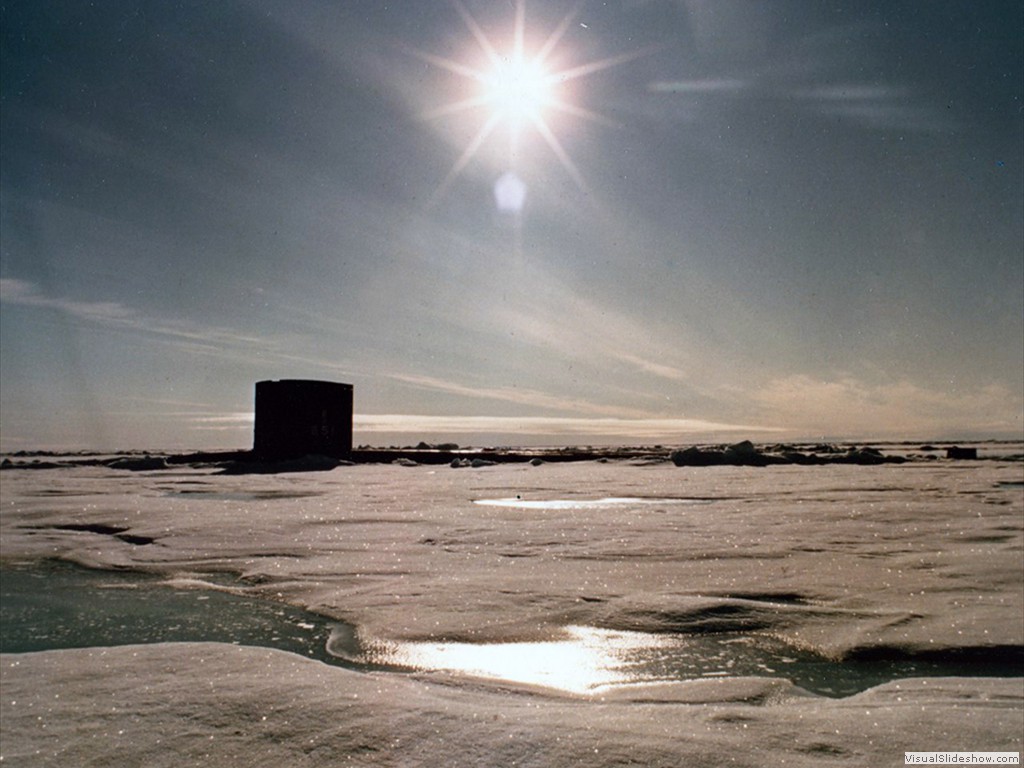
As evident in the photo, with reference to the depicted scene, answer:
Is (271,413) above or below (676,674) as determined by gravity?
above

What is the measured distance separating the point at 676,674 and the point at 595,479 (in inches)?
346

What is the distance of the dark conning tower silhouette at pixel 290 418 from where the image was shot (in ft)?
57.6

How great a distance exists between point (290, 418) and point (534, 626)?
16488 millimetres

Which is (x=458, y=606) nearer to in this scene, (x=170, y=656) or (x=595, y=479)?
(x=170, y=656)

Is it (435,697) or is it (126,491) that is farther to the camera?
(126,491)

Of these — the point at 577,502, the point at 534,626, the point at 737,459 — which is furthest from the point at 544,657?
the point at 737,459

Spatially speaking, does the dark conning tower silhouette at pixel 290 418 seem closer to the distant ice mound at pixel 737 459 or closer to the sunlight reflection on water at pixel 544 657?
the distant ice mound at pixel 737 459

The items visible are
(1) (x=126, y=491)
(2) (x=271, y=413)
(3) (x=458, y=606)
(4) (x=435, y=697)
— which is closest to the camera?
(4) (x=435, y=697)

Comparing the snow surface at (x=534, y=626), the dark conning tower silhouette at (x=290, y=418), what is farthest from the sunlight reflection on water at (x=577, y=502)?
the dark conning tower silhouette at (x=290, y=418)

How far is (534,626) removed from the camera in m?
2.29

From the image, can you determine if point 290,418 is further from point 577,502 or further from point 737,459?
point 577,502

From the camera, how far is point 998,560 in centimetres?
321

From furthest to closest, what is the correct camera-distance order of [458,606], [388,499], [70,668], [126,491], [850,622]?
[126,491], [388,499], [458,606], [850,622], [70,668]

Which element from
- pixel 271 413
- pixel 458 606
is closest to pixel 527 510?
pixel 458 606
